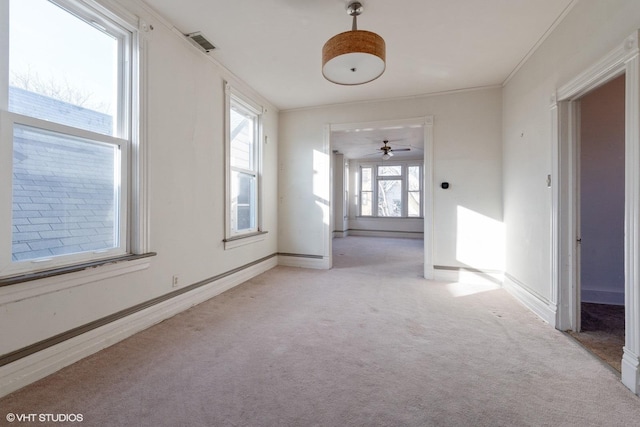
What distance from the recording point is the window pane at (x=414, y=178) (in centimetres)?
934

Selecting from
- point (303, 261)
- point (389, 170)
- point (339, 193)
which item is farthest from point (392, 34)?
point (389, 170)

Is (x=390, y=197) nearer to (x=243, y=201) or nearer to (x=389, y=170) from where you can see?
(x=389, y=170)

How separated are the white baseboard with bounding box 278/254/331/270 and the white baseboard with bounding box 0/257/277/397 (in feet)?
5.95

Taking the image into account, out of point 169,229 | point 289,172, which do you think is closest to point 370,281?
point 289,172

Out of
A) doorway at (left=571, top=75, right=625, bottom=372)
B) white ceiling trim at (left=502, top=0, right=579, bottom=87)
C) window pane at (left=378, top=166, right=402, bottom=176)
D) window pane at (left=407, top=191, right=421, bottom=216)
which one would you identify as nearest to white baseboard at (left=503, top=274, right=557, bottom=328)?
doorway at (left=571, top=75, right=625, bottom=372)

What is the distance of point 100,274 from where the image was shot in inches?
80.3

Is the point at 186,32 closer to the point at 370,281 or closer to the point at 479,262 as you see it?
the point at 370,281

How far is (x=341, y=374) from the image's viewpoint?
5.81 ft

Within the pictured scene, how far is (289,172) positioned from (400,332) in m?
3.27

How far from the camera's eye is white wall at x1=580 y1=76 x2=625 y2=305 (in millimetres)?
2986

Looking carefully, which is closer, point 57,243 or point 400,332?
point 57,243

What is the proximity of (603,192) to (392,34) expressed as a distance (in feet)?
9.49

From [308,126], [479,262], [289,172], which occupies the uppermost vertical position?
[308,126]

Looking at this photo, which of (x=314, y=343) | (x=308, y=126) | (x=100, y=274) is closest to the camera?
(x=100, y=274)
